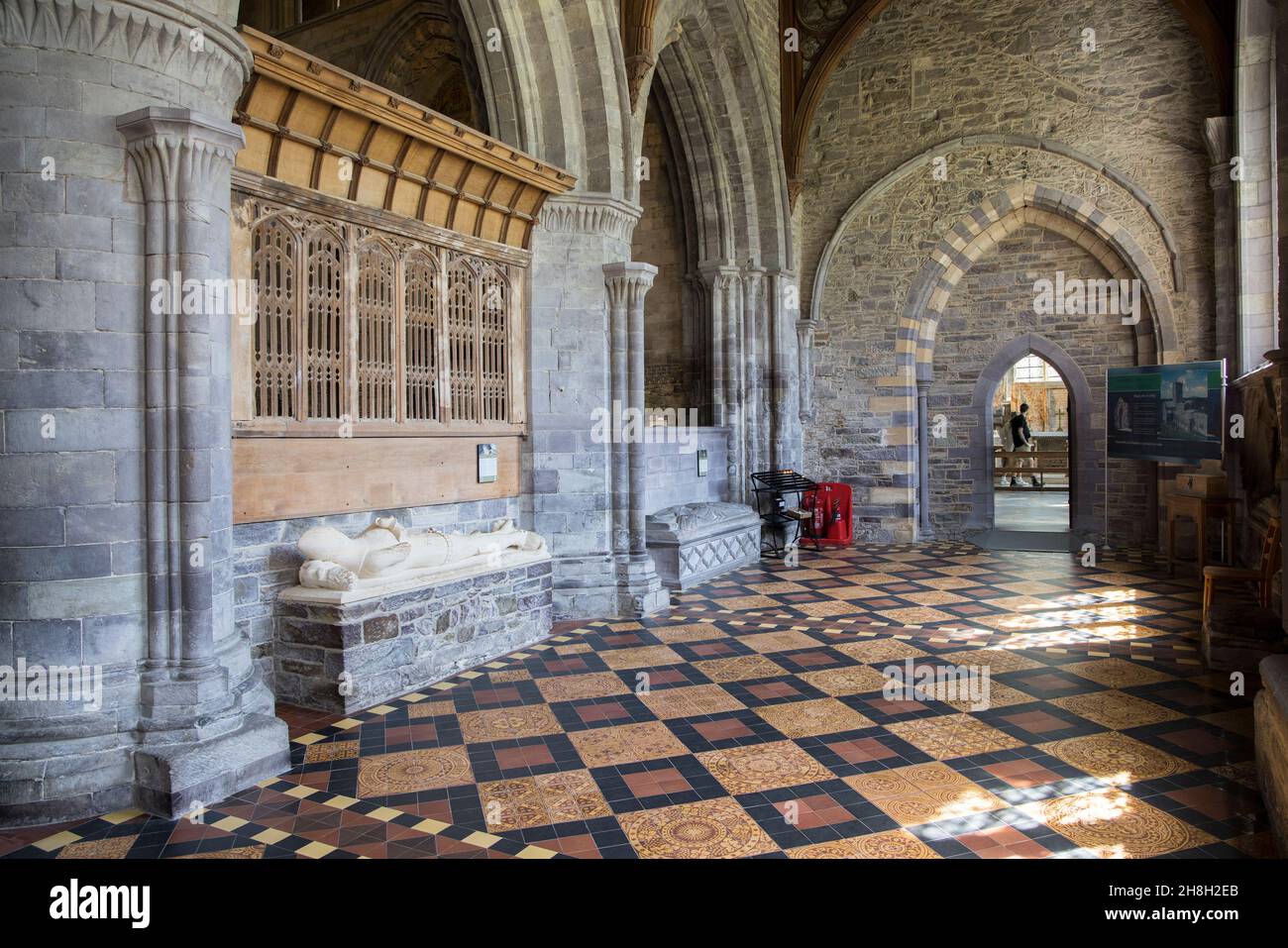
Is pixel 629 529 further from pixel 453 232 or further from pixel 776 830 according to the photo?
pixel 776 830

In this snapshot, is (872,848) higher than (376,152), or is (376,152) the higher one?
(376,152)

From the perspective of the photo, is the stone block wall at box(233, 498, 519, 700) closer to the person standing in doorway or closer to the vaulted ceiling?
the vaulted ceiling

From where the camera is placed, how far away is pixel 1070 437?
12.3 meters

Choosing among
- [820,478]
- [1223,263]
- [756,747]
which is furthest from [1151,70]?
[756,747]

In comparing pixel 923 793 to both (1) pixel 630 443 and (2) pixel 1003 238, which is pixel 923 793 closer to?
(1) pixel 630 443

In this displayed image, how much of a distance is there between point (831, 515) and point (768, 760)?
26.8 ft

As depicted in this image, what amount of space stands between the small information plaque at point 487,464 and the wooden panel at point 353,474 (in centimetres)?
5

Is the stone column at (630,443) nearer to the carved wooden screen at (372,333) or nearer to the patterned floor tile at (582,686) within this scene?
the carved wooden screen at (372,333)

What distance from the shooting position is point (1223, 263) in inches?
404

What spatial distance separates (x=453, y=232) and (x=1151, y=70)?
9.41 metres

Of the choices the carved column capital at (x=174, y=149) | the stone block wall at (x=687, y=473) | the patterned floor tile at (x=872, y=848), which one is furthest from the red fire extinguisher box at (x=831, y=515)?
the carved column capital at (x=174, y=149)

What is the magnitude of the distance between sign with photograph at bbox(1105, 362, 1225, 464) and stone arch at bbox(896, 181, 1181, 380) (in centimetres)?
138

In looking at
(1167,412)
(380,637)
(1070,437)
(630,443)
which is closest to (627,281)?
(630,443)

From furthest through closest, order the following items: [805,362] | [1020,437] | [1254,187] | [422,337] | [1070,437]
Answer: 1. [1020,437]
2. [805,362]
3. [1070,437]
4. [1254,187]
5. [422,337]
